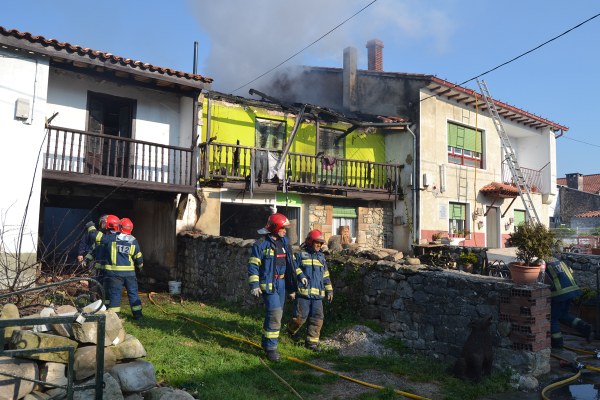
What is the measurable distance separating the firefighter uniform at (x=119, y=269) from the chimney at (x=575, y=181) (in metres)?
36.7

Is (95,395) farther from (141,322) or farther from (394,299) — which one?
(394,299)

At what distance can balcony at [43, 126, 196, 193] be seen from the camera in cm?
1016

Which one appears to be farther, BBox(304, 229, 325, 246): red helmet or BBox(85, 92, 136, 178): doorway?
BBox(85, 92, 136, 178): doorway

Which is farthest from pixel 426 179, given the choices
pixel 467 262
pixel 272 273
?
pixel 272 273

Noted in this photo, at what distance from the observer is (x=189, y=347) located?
20.8ft

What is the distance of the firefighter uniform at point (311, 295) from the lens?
6.74m

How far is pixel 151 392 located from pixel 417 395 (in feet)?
9.12

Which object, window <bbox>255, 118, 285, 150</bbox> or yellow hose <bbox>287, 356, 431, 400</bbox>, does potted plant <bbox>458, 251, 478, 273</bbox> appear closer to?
window <bbox>255, 118, 285, 150</bbox>

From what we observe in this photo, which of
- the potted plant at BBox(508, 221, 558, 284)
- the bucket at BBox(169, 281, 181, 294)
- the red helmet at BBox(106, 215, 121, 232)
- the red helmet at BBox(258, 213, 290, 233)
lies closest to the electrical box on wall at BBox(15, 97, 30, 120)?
the red helmet at BBox(106, 215, 121, 232)

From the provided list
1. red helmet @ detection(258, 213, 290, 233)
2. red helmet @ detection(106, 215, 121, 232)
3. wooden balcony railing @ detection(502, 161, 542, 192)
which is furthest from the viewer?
wooden balcony railing @ detection(502, 161, 542, 192)

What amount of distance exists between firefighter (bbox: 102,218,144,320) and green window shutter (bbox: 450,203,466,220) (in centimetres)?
1268

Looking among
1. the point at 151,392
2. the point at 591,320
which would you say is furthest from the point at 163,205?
the point at 591,320

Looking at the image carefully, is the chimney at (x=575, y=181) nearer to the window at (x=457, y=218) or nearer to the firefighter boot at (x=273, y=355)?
the window at (x=457, y=218)

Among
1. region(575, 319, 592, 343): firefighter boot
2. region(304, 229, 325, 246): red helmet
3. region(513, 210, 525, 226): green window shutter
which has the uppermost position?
region(513, 210, 525, 226): green window shutter
